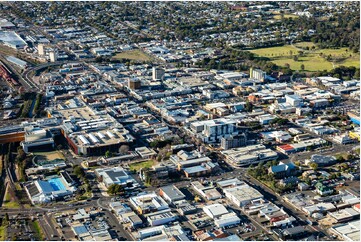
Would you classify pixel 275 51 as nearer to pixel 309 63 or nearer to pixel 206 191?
pixel 309 63

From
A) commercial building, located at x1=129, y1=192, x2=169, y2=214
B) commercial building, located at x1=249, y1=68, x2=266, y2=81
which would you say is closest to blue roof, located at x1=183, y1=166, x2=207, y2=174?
commercial building, located at x1=129, y1=192, x2=169, y2=214

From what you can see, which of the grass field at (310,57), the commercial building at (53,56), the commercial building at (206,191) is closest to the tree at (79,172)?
the commercial building at (206,191)

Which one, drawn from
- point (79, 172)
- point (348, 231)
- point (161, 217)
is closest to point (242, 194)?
point (161, 217)

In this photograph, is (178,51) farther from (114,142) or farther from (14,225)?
(14,225)

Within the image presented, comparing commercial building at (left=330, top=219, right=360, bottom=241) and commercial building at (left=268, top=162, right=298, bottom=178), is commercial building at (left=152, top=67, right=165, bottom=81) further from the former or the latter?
commercial building at (left=330, top=219, right=360, bottom=241)

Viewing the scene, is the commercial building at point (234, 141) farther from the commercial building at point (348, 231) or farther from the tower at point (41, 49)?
the tower at point (41, 49)

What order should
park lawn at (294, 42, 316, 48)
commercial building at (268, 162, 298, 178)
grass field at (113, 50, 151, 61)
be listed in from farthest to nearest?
park lawn at (294, 42, 316, 48) → grass field at (113, 50, 151, 61) → commercial building at (268, 162, 298, 178)

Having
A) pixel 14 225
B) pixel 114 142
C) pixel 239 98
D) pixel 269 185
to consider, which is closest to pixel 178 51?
pixel 239 98
